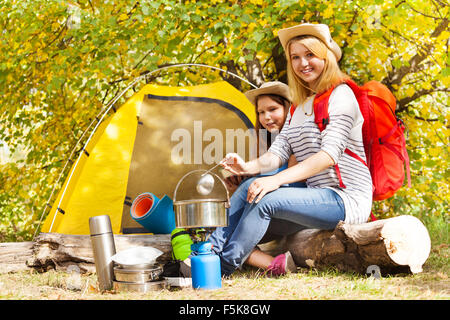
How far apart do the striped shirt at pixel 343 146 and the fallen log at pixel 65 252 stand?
1144 mm

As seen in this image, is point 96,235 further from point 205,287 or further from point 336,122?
point 336,122

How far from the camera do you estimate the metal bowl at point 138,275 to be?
246 cm

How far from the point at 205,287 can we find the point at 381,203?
2.93 metres

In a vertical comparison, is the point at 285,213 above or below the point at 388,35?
below

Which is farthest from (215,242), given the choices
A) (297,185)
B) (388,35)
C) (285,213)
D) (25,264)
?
(388,35)

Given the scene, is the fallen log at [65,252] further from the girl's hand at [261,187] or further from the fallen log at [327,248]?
the girl's hand at [261,187]

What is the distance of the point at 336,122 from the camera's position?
2.53m

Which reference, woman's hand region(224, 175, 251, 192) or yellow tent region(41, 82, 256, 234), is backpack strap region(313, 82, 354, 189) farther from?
yellow tent region(41, 82, 256, 234)

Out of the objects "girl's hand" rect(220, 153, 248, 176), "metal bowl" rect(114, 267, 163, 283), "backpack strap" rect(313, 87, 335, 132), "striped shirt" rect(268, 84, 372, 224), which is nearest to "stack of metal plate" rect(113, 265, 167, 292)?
"metal bowl" rect(114, 267, 163, 283)

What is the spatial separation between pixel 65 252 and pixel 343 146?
193cm

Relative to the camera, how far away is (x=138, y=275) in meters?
2.46

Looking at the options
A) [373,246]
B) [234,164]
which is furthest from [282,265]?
[234,164]

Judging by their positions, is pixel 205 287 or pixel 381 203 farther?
pixel 381 203

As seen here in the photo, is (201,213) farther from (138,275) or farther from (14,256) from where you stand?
(14,256)
